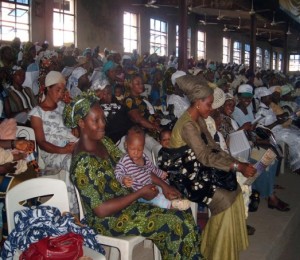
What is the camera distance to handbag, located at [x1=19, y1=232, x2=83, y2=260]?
185cm

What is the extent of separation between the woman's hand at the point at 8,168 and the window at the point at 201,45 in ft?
61.4

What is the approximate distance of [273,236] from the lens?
362 centimetres

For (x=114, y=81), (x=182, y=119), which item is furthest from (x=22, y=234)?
(x=114, y=81)

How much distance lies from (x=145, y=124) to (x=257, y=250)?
1.70 metres

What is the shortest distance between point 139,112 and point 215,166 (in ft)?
5.99

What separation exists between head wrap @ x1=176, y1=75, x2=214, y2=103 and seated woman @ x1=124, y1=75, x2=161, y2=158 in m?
1.24

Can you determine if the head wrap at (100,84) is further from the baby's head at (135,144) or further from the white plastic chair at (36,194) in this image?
the white plastic chair at (36,194)

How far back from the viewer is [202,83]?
9.63 ft

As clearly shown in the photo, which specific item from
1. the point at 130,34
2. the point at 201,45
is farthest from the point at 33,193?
the point at 201,45

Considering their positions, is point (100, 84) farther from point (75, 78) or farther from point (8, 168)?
point (8, 168)

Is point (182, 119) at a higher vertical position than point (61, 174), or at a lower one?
higher

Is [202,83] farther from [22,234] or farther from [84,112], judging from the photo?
[22,234]

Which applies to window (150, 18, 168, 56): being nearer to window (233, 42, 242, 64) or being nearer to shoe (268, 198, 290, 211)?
window (233, 42, 242, 64)

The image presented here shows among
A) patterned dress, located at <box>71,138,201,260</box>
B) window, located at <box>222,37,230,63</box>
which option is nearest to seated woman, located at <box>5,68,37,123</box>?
patterned dress, located at <box>71,138,201,260</box>
